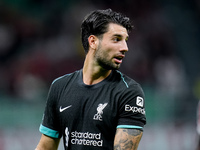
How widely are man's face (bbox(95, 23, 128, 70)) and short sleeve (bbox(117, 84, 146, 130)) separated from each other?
0.89ft

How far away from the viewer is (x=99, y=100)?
3801 millimetres

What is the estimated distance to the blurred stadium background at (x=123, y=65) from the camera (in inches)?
351

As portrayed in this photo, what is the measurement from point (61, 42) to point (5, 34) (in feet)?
4.62

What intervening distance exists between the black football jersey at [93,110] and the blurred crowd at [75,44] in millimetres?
5234

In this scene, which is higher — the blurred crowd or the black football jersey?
the blurred crowd

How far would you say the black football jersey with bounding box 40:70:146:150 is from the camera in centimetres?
370

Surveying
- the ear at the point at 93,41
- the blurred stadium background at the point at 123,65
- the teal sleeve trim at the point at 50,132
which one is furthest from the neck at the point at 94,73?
the blurred stadium background at the point at 123,65

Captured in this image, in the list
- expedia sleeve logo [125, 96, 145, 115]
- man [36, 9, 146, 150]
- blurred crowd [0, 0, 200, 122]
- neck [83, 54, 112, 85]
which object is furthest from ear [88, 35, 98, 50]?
blurred crowd [0, 0, 200, 122]

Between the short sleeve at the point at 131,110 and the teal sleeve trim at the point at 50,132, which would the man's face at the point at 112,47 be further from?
the teal sleeve trim at the point at 50,132

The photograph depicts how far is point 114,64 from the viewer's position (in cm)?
382

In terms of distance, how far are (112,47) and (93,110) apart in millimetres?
551

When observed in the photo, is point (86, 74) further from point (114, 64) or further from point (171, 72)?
point (171, 72)

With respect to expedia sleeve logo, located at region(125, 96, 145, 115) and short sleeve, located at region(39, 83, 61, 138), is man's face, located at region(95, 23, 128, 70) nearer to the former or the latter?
expedia sleeve logo, located at region(125, 96, 145, 115)

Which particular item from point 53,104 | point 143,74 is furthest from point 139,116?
point 143,74
